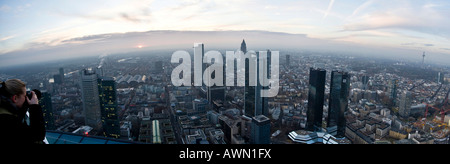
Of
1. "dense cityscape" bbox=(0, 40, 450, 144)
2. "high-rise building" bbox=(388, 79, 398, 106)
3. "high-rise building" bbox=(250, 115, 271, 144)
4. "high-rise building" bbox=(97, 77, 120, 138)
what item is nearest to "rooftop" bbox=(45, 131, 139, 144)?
"dense cityscape" bbox=(0, 40, 450, 144)

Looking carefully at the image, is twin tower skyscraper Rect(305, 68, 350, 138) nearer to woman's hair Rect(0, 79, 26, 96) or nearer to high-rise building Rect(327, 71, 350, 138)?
high-rise building Rect(327, 71, 350, 138)

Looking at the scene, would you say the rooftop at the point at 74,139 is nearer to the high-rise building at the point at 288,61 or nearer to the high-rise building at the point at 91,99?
the high-rise building at the point at 91,99

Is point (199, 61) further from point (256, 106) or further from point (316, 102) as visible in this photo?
point (316, 102)

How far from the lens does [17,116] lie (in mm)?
866

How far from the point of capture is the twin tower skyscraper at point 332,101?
8102mm

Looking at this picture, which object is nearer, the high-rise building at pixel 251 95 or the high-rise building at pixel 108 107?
the high-rise building at pixel 108 107

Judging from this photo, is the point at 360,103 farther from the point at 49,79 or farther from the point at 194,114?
the point at 49,79

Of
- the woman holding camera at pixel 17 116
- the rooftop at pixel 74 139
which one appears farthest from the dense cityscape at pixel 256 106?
the woman holding camera at pixel 17 116

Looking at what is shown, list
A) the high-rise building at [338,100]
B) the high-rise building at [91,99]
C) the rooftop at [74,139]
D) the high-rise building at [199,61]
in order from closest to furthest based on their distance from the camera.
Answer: the rooftop at [74,139] → the high-rise building at [338,100] → the high-rise building at [91,99] → the high-rise building at [199,61]

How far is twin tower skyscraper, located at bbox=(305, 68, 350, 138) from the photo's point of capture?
8.10 meters
